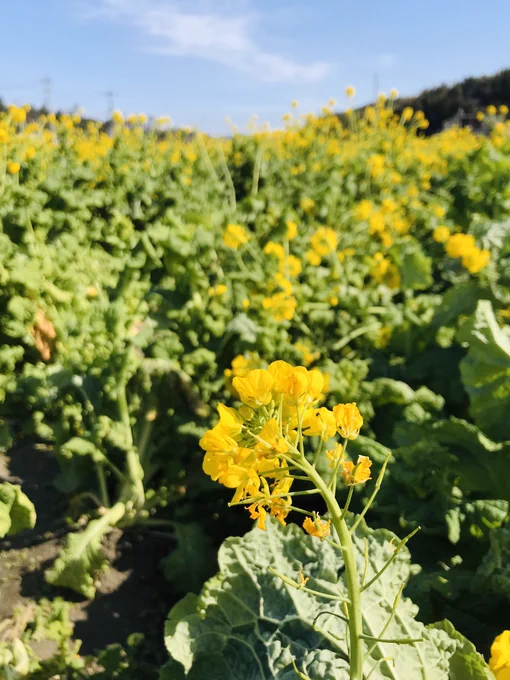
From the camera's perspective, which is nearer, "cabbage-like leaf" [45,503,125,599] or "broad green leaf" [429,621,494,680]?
"broad green leaf" [429,621,494,680]

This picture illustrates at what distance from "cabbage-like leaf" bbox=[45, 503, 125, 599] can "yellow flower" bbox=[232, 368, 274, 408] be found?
5.03 feet

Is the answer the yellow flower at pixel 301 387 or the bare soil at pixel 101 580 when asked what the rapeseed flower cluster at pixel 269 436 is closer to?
the yellow flower at pixel 301 387

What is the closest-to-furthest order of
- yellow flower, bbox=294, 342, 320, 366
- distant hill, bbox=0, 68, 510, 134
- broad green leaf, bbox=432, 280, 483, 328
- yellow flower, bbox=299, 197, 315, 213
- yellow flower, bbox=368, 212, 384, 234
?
yellow flower, bbox=294, 342, 320, 366 < broad green leaf, bbox=432, 280, 483, 328 < yellow flower, bbox=368, 212, 384, 234 < yellow flower, bbox=299, 197, 315, 213 < distant hill, bbox=0, 68, 510, 134

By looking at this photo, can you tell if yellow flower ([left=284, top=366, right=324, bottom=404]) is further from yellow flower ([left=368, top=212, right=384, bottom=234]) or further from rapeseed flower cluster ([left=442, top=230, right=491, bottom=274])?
yellow flower ([left=368, top=212, right=384, bottom=234])

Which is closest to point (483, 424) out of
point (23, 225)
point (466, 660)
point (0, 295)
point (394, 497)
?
point (394, 497)

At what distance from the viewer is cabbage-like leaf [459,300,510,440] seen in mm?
2094

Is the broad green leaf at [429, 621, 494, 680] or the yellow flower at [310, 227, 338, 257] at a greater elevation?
the yellow flower at [310, 227, 338, 257]

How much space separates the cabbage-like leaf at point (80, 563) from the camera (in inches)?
80.9

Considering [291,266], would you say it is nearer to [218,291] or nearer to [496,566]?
[218,291]

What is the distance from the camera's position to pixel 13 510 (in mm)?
1336

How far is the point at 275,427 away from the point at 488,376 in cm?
157

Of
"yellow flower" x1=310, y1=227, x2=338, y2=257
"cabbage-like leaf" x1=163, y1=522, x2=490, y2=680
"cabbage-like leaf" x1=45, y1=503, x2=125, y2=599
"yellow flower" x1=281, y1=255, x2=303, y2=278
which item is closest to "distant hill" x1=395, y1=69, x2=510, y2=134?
"yellow flower" x1=310, y1=227, x2=338, y2=257

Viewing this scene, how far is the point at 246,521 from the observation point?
8.31 ft

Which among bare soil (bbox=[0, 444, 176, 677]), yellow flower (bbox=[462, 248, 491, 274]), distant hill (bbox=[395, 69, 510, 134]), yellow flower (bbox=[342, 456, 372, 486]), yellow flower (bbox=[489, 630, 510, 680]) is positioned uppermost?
distant hill (bbox=[395, 69, 510, 134])
